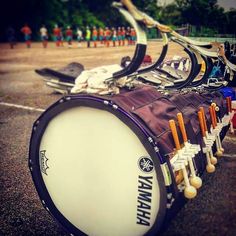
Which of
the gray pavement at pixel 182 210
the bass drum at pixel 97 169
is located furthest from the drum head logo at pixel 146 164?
the gray pavement at pixel 182 210

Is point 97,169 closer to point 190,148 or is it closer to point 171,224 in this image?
point 190,148

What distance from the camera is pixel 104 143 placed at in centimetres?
198

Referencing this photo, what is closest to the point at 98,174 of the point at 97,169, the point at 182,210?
the point at 97,169

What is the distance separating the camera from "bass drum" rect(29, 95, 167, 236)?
1.85m

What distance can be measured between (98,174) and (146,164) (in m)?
0.38

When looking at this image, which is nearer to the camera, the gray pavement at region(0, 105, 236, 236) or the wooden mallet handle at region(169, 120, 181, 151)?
the wooden mallet handle at region(169, 120, 181, 151)

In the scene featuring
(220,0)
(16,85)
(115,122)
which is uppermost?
(220,0)

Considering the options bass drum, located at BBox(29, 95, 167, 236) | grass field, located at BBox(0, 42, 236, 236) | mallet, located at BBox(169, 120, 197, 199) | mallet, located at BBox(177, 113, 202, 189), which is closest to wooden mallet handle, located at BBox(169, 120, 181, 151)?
mallet, located at BBox(169, 120, 197, 199)

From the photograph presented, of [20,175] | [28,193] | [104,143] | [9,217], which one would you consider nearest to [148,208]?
[104,143]

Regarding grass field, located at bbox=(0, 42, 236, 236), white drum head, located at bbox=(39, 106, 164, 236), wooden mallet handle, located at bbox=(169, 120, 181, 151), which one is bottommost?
grass field, located at bbox=(0, 42, 236, 236)

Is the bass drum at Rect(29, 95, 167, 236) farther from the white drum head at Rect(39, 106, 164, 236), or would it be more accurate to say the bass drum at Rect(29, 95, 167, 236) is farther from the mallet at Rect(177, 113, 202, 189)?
the mallet at Rect(177, 113, 202, 189)

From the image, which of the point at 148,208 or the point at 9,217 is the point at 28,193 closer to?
the point at 9,217

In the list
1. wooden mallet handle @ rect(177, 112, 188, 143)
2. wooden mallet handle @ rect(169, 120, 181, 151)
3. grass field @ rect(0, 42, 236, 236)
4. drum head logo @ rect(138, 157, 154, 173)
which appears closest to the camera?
drum head logo @ rect(138, 157, 154, 173)

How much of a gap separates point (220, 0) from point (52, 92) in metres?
5.94
